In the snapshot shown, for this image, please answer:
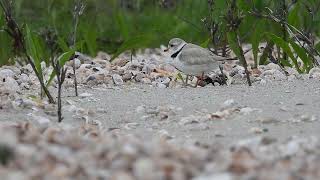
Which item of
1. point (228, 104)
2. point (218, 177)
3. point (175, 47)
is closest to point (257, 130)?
point (228, 104)

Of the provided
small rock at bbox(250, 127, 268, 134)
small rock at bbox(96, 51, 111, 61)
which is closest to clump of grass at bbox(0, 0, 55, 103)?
small rock at bbox(250, 127, 268, 134)

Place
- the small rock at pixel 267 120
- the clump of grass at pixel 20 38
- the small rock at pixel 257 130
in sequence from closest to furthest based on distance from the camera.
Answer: the small rock at pixel 257 130, the small rock at pixel 267 120, the clump of grass at pixel 20 38

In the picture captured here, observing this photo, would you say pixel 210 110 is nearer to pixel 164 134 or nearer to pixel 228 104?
pixel 228 104

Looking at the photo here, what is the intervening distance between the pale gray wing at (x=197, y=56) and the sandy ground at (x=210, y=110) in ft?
1.18

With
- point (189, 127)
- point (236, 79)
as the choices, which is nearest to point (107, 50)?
point (236, 79)

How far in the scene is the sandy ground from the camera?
4383mm

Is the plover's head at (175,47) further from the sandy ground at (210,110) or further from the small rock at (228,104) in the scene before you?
the small rock at (228,104)

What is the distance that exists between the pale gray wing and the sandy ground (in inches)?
14.2

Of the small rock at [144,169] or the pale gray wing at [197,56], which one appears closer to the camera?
the small rock at [144,169]

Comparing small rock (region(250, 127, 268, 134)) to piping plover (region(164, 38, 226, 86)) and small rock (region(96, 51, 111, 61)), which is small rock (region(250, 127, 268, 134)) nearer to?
piping plover (region(164, 38, 226, 86))

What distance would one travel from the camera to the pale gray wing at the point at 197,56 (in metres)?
6.69

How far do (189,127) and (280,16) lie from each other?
2.50m

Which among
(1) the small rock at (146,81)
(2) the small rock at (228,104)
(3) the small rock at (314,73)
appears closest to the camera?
(2) the small rock at (228,104)

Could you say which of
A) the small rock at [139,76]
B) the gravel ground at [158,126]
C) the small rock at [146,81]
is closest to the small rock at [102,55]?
the gravel ground at [158,126]
